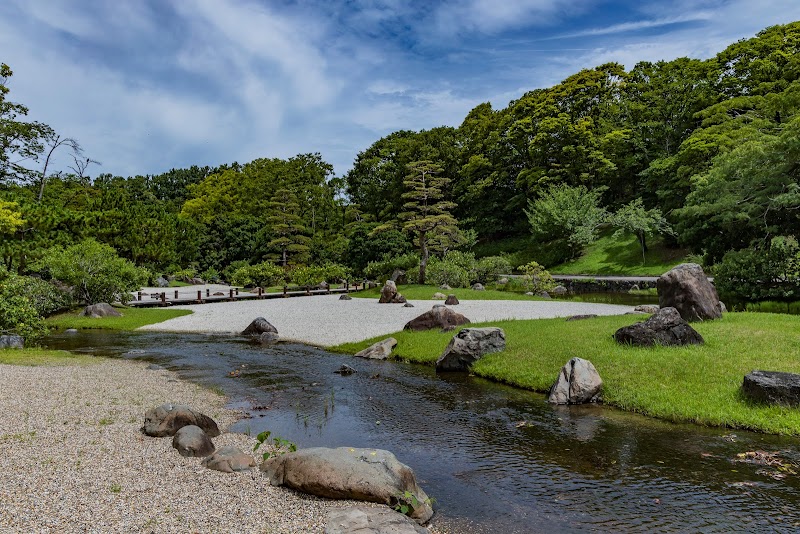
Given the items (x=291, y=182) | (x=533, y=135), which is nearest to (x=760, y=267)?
(x=533, y=135)

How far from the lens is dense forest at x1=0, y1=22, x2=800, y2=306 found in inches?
1032

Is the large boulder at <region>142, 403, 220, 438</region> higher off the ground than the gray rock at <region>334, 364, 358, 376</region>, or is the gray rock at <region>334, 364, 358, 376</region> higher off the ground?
the large boulder at <region>142, 403, 220, 438</region>

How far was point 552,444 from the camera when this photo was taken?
8.14 meters

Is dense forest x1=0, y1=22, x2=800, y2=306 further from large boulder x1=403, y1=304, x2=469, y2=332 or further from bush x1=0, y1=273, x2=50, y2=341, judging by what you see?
large boulder x1=403, y1=304, x2=469, y2=332

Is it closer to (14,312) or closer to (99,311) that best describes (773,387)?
(14,312)

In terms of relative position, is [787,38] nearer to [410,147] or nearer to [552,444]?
[410,147]

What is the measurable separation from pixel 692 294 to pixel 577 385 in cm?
643

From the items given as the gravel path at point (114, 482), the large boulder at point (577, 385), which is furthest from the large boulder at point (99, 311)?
the large boulder at point (577, 385)

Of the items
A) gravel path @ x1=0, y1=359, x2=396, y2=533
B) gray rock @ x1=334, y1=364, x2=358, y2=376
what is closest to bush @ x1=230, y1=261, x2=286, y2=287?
gray rock @ x1=334, y1=364, x2=358, y2=376

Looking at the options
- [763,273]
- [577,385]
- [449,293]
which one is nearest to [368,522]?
[577,385]

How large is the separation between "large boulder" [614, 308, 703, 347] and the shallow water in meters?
2.96

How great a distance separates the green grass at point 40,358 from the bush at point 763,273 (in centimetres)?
2465

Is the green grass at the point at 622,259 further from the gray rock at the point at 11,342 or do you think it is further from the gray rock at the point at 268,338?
the gray rock at the point at 11,342

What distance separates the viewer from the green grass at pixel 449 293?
100 ft
